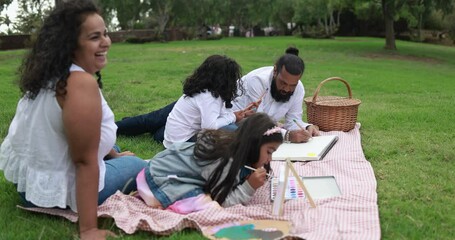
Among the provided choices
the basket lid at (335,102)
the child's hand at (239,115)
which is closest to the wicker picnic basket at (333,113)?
the basket lid at (335,102)

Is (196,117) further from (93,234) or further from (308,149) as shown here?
(93,234)

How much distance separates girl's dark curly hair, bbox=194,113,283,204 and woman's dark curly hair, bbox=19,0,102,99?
960 millimetres

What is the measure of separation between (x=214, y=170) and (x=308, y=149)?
1.73m

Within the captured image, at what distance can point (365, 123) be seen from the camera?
6156 mm

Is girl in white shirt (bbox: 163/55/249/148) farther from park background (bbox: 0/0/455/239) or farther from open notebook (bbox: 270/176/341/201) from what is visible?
open notebook (bbox: 270/176/341/201)

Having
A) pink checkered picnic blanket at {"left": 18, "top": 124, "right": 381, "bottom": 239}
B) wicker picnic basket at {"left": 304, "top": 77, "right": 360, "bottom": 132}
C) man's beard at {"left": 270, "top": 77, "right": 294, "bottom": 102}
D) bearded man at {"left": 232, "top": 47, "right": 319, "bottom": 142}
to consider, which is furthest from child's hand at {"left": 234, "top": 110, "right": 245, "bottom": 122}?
wicker picnic basket at {"left": 304, "top": 77, "right": 360, "bottom": 132}

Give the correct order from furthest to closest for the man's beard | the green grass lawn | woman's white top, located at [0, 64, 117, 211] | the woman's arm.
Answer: the man's beard, the green grass lawn, woman's white top, located at [0, 64, 117, 211], the woman's arm

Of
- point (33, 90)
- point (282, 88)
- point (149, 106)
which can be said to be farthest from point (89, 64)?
point (149, 106)

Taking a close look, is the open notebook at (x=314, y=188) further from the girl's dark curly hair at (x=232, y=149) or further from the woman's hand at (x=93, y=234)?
the woman's hand at (x=93, y=234)

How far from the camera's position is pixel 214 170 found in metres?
3.02

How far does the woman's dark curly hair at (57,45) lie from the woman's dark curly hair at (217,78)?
1.68 meters

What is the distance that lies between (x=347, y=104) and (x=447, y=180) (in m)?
1.70

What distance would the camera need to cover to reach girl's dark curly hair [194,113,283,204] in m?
2.98

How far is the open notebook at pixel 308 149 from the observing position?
14.2ft
